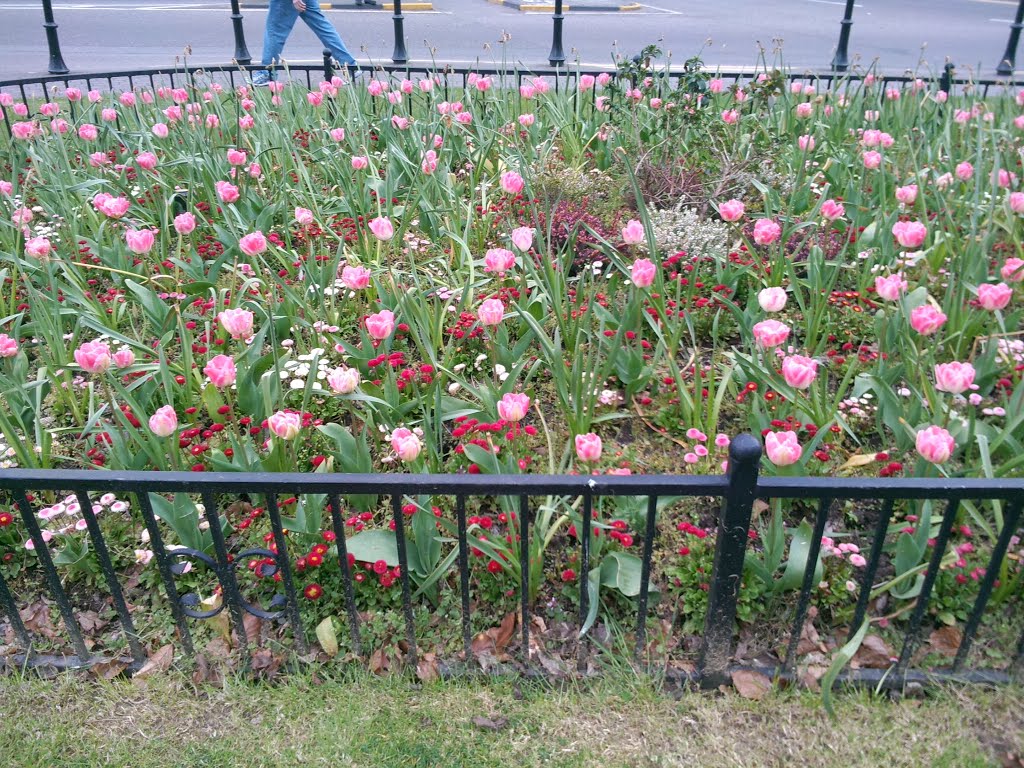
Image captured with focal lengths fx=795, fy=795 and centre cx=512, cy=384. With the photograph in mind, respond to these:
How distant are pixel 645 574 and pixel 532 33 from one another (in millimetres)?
12803

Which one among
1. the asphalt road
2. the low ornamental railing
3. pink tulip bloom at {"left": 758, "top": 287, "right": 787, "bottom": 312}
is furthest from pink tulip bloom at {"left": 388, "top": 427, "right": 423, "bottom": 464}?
the asphalt road

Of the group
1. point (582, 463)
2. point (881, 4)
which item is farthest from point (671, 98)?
point (881, 4)

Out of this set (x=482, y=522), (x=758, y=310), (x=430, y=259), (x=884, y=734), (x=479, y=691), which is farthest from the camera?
(x=430, y=259)

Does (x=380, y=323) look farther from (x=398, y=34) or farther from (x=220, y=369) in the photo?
(x=398, y=34)

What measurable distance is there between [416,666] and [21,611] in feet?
3.80

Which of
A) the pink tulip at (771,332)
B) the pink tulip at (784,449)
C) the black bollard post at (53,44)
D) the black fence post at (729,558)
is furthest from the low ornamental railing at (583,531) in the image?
the black bollard post at (53,44)

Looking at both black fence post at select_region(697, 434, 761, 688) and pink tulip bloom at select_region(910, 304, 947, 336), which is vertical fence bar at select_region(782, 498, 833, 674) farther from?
pink tulip bloom at select_region(910, 304, 947, 336)

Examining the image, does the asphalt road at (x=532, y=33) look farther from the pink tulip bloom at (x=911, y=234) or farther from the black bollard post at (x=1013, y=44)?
the pink tulip bloom at (x=911, y=234)

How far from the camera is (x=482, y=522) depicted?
2111 millimetres

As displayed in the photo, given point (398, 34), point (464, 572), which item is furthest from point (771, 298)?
point (398, 34)

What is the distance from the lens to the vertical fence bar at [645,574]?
69.0 inches

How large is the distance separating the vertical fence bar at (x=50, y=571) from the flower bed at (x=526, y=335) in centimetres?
23

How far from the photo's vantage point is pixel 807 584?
5.92ft

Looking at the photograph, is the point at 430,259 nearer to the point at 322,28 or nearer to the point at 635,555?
the point at 635,555
